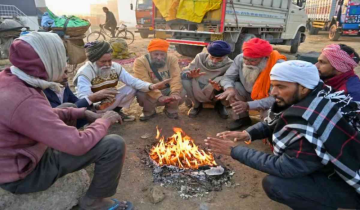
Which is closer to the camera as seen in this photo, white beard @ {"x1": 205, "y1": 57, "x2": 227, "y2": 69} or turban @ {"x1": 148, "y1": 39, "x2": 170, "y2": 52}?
turban @ {"x1": 148, "y1": 39, "x2": 170, "y2": 52}

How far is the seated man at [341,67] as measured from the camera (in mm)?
2836

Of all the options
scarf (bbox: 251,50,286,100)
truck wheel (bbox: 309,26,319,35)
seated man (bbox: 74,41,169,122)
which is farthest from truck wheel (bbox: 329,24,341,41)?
seated man (bbox: 74,41,169,122)

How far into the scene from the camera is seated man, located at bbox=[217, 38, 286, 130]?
11.6 feet

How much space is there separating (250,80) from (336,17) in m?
17.2

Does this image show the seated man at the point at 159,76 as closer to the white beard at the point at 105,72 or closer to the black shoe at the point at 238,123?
the white beard at the point at 105,72

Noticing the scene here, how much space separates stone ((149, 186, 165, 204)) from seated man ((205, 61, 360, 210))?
2.86 ft

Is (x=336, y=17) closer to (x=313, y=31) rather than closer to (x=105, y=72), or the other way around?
(x=313, y=31)

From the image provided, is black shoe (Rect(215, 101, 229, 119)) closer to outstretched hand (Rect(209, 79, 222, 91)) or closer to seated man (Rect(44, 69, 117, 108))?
outstretched hand (Rect(209, 79, 222, 91))

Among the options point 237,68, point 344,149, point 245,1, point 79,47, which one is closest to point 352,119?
point 344,149

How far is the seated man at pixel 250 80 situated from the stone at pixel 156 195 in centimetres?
159

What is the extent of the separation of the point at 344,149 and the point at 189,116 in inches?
119

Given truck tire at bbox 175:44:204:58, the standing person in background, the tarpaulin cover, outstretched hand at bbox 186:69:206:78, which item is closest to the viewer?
outstretched hand at bbox 186:69:206:78

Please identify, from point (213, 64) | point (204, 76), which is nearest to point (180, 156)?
point (204, 76)

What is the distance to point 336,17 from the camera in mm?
16828
